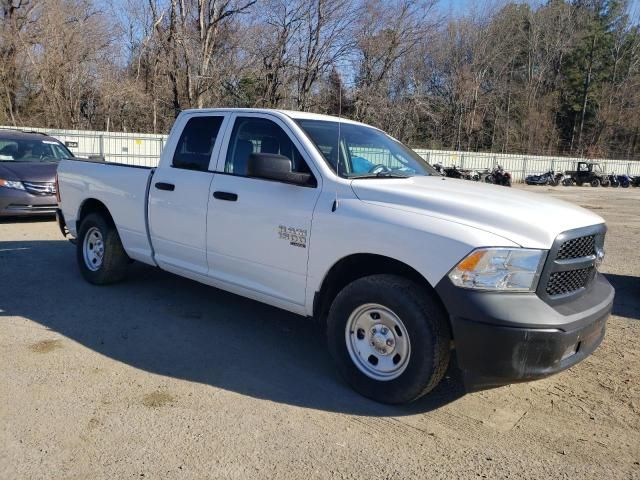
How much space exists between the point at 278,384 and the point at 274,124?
6.90 feet

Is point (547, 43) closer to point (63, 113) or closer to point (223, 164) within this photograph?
point (63, 113)

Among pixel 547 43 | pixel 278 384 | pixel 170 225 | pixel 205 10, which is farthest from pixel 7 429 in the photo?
pixel 547 43

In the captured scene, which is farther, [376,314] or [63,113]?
[63,113]

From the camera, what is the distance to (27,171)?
10594mm

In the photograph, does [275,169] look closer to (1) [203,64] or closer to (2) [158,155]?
(2) [158,155]

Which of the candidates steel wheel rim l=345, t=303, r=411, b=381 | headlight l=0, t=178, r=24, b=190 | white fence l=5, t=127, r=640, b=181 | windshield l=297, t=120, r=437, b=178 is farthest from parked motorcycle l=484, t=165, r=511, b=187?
steel wheel rim l=345, t=303, r=411, b=381

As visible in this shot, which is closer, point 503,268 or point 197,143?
point 503,268

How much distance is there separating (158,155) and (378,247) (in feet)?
57.9

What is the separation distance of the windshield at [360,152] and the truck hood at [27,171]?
7852mm

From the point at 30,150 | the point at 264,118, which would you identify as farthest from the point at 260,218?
the point at 30,150

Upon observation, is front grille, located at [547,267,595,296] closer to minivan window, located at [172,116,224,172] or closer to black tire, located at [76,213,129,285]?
minivan window, located at [172,116,224,172]

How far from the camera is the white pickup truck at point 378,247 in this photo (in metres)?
3.24

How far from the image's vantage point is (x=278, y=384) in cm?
401

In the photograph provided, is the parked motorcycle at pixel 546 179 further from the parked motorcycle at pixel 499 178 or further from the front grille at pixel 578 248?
the front grille at pixel 578 248
